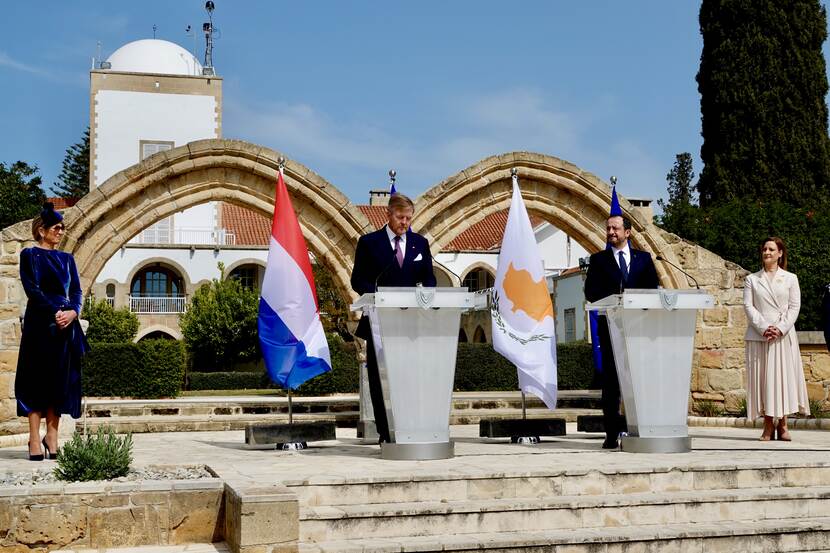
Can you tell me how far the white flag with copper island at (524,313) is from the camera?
8648mm

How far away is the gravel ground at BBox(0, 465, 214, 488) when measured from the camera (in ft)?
17.1

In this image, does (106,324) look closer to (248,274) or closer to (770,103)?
(248,274)

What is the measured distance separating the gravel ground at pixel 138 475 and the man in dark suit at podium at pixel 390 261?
1445 mm

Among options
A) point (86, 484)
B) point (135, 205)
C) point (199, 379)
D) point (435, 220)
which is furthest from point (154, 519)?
point (199, 379)

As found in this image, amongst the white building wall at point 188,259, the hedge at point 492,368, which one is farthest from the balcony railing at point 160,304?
the hedge at point 492,368

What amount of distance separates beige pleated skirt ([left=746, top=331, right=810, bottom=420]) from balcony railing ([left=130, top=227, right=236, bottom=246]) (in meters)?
33.1

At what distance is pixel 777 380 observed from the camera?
814cm

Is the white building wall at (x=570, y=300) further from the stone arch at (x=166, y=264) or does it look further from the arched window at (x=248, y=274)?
the stone arch at (x=166, y=264)

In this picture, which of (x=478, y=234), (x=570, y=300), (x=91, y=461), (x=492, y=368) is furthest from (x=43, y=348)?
(x=478, y=234)

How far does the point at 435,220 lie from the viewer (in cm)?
1164

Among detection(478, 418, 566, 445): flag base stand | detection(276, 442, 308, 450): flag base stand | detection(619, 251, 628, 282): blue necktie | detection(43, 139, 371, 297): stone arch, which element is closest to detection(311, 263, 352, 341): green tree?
detection(43, 139, 371, 297): stone arch

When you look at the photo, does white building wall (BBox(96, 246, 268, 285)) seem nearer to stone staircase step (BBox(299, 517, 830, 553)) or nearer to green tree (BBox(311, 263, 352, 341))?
green tree (BBox(311, 263, 352, 341))

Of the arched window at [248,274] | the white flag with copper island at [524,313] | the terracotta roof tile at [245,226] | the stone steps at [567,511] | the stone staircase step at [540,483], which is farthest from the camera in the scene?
the terracotta roof tile at [245,226]

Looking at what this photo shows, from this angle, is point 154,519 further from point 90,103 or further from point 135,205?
Result: point 90,103
